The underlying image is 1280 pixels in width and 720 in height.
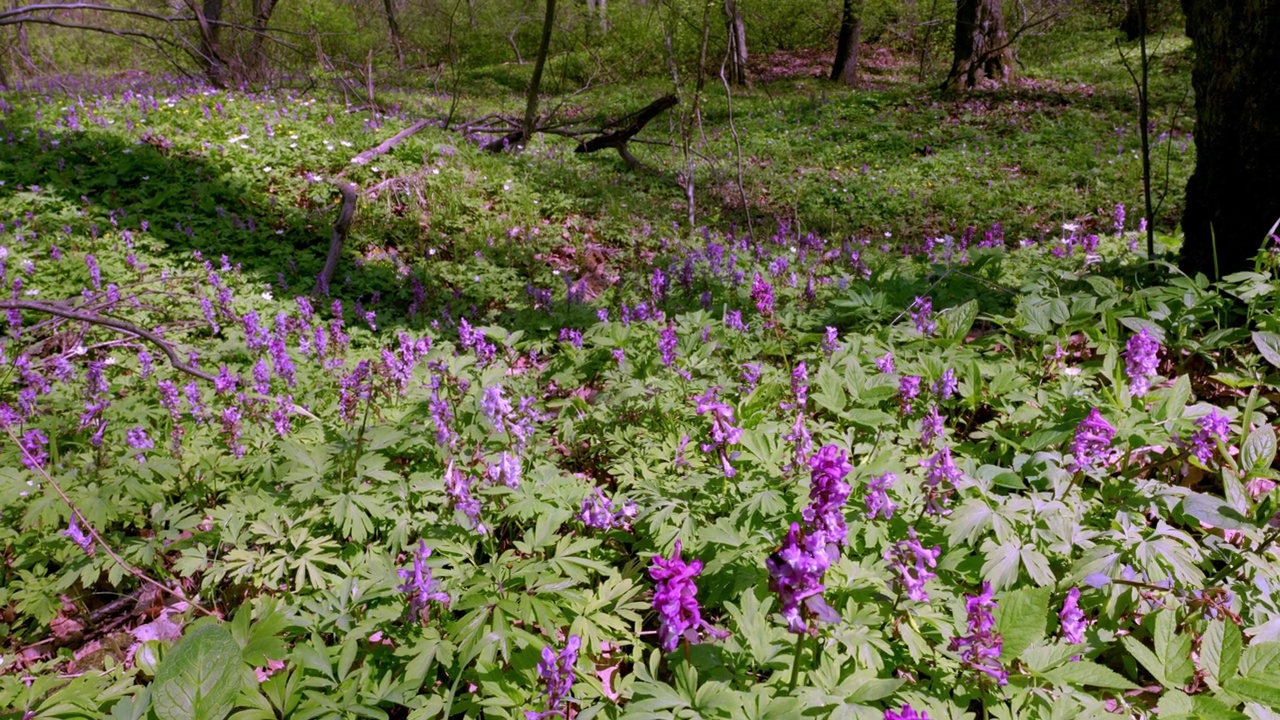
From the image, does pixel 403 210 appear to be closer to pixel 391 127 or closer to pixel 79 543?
pixel 391 127

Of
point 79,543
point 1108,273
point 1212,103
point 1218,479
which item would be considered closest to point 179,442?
point 79,543

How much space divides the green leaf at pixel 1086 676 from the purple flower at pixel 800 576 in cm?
66

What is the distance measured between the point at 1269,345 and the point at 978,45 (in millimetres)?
14400

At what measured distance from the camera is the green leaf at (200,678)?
137 cm

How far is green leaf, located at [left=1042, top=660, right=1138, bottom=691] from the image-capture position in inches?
56.7

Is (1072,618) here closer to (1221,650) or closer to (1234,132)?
(1221,650)

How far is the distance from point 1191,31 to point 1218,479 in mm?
2548

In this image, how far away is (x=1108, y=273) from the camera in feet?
12.2

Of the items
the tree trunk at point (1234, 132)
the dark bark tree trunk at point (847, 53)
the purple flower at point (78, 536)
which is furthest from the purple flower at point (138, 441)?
the dark bark tree trunk at point (847, 53)

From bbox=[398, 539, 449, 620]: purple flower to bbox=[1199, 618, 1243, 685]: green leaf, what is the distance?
1.83 m

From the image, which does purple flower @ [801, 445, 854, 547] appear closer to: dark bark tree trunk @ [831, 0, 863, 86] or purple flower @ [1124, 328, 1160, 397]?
purple flower @ [1124, 328, 1160, 397]

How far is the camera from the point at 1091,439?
6.54 feet

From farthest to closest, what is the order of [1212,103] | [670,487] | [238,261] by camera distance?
[238,261] → [1212,103] → [670,487]

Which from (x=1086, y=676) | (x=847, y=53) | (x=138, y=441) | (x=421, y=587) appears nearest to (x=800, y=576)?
(x=1086, y=676)
